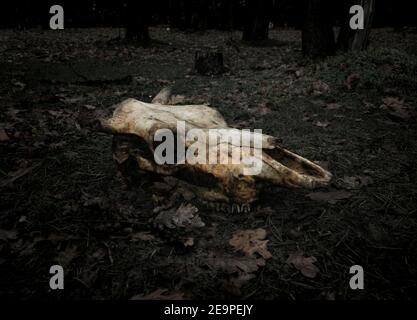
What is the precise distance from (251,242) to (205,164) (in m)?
0.58

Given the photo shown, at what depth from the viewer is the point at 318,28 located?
243 inches

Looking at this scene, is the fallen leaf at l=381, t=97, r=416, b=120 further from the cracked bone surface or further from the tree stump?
the tree stump

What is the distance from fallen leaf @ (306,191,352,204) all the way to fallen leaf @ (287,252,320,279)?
0.59 metres

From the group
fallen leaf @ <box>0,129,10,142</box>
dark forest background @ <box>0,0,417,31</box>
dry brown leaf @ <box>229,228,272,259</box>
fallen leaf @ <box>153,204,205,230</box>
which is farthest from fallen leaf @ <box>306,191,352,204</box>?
dark forest background @ <box>0,0,417,31</box>

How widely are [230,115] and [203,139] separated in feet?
7.12

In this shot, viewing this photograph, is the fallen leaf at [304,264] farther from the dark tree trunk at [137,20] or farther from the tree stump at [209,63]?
the dark tree trunk at [137,20]

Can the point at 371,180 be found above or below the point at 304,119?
below

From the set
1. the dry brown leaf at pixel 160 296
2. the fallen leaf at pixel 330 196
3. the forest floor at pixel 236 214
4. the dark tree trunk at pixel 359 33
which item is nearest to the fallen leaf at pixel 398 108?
the forest floor at pixel 236 214

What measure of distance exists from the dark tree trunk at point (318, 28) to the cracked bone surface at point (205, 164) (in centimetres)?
462

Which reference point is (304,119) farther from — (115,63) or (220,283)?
(115,63)

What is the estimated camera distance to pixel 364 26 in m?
5.61

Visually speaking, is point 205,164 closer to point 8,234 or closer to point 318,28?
point 8,234
